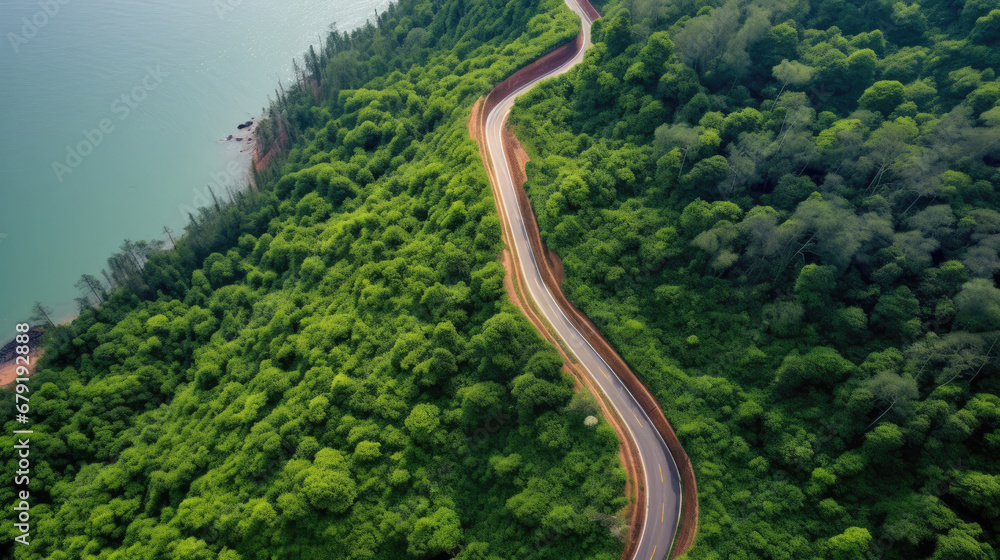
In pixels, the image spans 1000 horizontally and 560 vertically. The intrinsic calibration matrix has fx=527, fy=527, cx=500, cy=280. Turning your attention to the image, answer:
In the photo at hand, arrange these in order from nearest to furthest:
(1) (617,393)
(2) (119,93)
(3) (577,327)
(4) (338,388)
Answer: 1. (1) (617,393)
2. (4) (338,388)
3. (3) (577,327)
4. (2) (119,93)

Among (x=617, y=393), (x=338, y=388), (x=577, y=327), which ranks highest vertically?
(x=338, y=388)

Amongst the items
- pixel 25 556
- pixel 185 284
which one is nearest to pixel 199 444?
pixel 25 556

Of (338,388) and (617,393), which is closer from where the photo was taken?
(617,393)

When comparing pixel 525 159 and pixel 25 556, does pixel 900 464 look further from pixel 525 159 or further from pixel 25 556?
pixel 25 556

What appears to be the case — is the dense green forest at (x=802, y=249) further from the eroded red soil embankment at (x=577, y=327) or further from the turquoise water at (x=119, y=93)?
the turquoise water at (x=119, y=93)

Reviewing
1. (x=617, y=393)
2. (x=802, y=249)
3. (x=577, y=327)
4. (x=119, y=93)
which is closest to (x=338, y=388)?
(x=577, y=327)

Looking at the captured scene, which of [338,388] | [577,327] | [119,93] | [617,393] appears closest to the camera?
[617,393]

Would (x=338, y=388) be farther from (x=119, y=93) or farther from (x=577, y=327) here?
(x=119, y=93)
